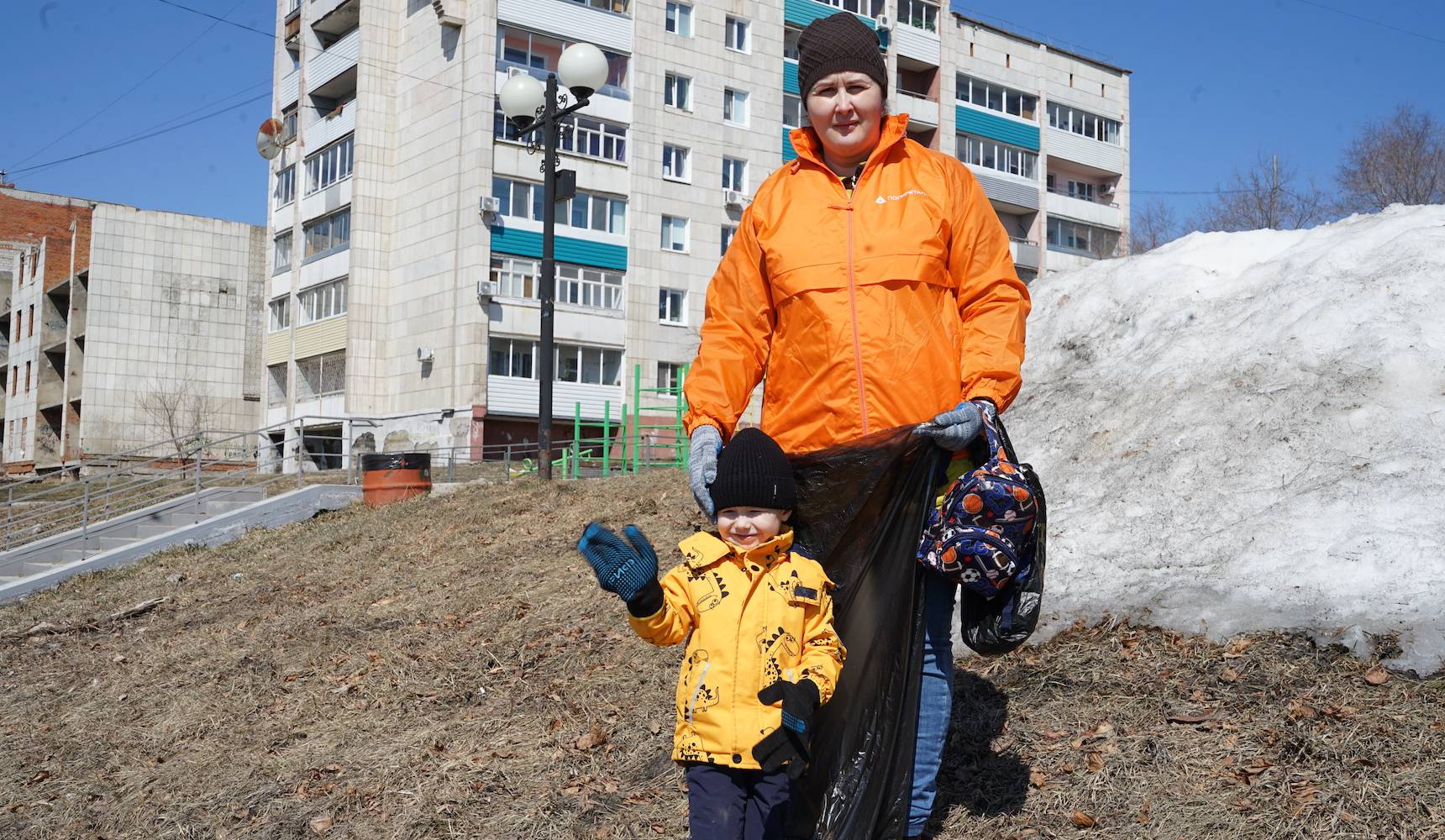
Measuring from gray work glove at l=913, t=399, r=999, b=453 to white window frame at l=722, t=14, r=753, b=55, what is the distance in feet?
124

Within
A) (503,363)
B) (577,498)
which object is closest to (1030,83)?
(503,363)

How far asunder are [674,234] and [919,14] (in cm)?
1545

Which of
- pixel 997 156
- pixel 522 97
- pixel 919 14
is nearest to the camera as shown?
pixel 522 97

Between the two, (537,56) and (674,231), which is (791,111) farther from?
(537,56)

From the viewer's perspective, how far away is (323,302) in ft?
128

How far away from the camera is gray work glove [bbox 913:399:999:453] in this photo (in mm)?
3346

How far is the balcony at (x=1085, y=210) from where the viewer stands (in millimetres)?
50250

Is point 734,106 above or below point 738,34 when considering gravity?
below

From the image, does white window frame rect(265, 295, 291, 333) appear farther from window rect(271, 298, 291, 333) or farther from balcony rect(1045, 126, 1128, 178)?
balcony rect(1045, 126, 1128, 178)

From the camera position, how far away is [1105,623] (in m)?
5.44

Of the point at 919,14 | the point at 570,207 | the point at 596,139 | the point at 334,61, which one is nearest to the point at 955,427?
the point at 570,207

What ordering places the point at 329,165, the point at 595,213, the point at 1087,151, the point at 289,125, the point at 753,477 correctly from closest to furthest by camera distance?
the point at 753,477
the point at 595,213
the point at 329,165
the point at 289,125
the point at 1087,151

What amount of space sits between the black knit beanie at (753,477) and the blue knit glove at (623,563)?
324mm

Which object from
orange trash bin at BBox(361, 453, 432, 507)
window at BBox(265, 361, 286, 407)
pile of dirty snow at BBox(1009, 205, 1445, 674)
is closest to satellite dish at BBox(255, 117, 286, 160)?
window at BBox(265, 361, 286, 407)
